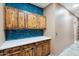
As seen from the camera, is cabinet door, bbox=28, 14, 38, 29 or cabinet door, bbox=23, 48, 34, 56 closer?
cabinet door, bbox=23, 48, 34, 56

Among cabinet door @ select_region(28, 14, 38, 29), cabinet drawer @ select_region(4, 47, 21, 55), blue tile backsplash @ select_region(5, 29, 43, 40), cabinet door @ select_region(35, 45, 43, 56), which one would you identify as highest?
cabinet door @ select_region(28, 14, 38, 29)

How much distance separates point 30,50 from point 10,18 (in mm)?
828

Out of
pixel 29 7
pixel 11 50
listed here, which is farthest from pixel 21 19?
pixel 11 50

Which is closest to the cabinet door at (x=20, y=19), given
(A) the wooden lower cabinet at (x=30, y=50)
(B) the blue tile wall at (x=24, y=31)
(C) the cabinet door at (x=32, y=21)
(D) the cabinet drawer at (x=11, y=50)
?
(B) the blue tile wall at (x=24, y=31)

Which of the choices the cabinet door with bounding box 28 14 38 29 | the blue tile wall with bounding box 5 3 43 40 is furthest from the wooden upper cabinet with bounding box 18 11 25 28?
the cabinet door with bounding box 28 14 38 29

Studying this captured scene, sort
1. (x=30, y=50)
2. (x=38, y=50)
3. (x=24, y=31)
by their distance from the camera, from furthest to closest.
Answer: (x=24, y=31)
(x=38, y=50)
(x=30, y=50)

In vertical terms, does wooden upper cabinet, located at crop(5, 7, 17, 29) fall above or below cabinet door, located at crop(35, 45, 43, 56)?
above

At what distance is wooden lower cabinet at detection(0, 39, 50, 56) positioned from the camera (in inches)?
101

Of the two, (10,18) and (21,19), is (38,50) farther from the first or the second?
(10,18)

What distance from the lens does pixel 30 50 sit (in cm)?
314

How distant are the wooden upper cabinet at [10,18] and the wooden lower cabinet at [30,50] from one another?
550 millimetres

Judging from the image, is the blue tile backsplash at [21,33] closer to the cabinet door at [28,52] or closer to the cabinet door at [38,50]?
the cabinet door at [38,50]

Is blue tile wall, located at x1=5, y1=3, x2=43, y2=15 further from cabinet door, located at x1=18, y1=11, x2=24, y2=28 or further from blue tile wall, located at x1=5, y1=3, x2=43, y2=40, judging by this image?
cabinet door, located at x1=18, y1=11, x2=24, y2=28

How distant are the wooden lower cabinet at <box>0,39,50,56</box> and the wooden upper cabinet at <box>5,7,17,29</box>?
0.55 metres
